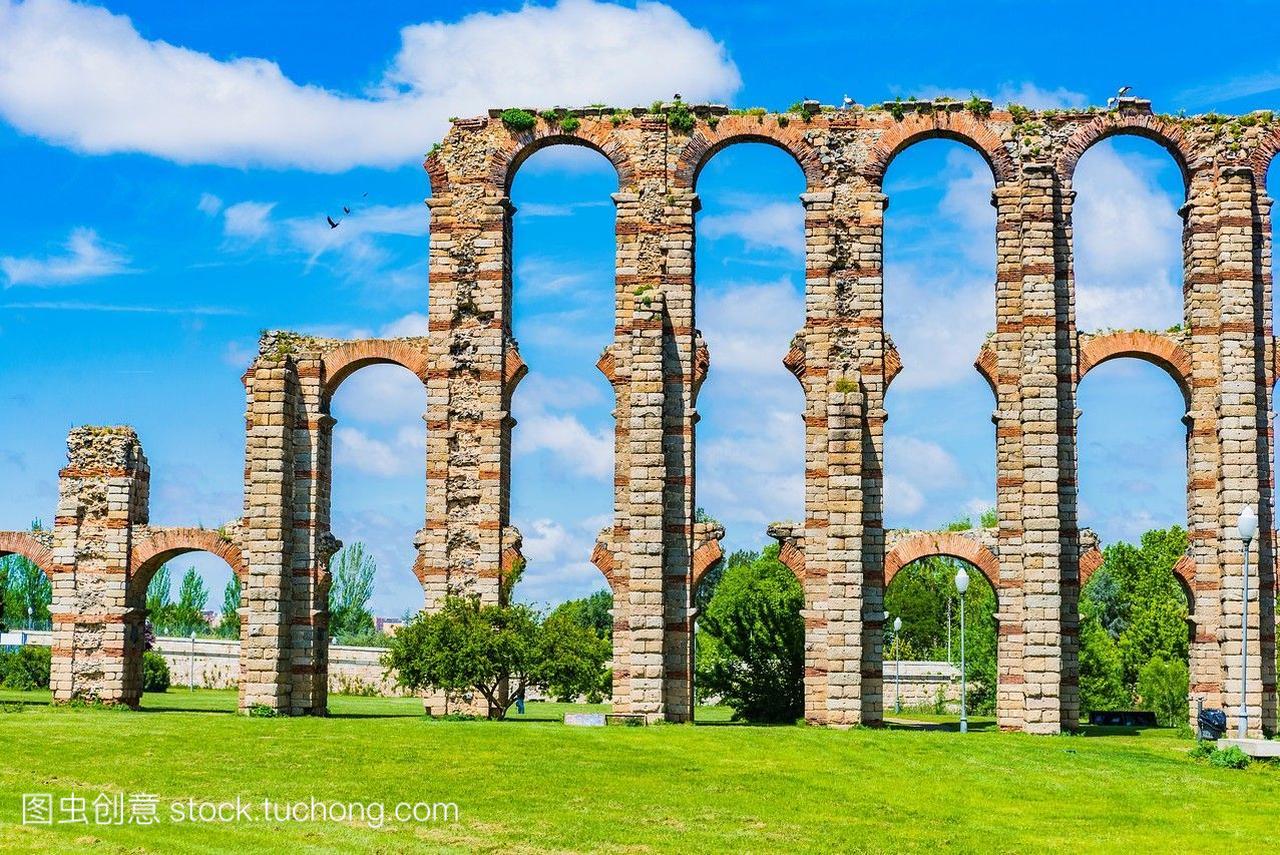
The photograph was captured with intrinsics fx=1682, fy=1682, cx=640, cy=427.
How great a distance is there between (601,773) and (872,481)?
41.1 ft

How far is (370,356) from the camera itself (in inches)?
1492

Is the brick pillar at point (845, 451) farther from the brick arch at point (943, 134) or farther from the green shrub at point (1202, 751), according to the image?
the green shrub at point (1202, 751)

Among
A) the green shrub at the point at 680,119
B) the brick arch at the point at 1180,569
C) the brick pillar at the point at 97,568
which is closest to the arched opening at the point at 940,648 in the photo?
the brick arch at the point at 1180,569

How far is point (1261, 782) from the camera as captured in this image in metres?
24.8

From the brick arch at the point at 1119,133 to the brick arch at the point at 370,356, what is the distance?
579 inches

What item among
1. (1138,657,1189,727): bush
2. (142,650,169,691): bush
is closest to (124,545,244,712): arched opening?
(142,650,169,691): bush

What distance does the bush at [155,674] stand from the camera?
48.6 m

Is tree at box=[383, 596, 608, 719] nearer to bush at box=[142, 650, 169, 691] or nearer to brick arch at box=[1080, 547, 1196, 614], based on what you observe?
brick arch at box=[1080, 547, 1196, 614]

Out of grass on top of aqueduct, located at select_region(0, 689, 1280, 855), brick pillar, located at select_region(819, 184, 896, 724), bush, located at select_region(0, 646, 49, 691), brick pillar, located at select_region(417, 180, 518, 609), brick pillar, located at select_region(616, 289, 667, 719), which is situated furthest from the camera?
bush, located at select_region(0, 646, 49, 691)

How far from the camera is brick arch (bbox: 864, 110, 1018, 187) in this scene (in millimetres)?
36438

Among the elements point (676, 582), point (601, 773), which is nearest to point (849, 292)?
point (676, 582)

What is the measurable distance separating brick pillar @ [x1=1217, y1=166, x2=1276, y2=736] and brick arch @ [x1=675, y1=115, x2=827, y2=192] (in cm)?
879

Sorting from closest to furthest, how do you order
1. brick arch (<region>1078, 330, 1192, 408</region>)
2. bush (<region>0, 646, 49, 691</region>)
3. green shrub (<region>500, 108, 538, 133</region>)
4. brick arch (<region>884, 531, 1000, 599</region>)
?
brick arch (<region>884, 531, 1000, 599</region>) < brick arch (<region>1078, 330, 1192, 408</region>) < green shrub (<region>500, 108, 538, 133</region>) < bush (<region>0, 646, 49, 691</region>)

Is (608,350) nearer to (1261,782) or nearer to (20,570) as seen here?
(1261,782)
